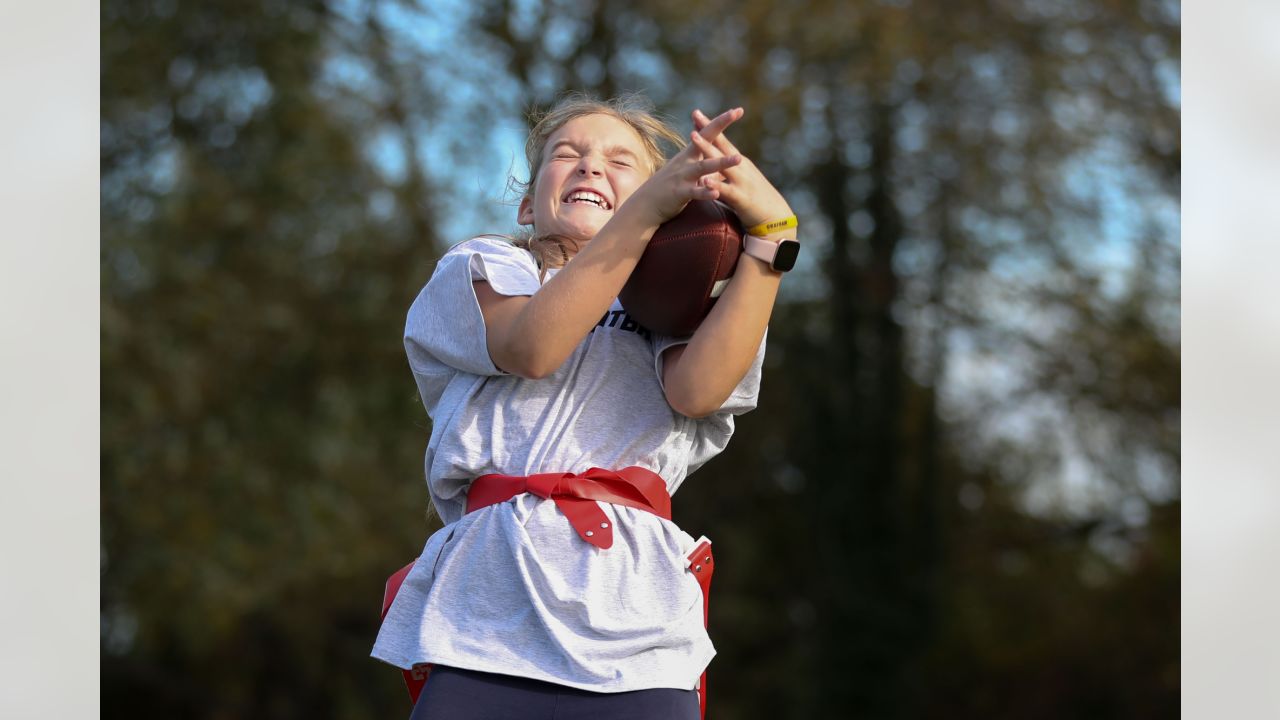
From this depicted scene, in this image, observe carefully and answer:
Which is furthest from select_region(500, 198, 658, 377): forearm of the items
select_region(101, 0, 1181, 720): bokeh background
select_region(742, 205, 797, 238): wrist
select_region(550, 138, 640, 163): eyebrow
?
select_region(101, 0, 1181, 720): bokeh background

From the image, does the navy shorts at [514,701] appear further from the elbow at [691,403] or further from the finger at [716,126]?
the finger at [716,126]

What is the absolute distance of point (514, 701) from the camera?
1.26m

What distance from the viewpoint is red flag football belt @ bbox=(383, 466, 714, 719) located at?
1.30 meters

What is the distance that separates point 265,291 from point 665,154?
4297mm

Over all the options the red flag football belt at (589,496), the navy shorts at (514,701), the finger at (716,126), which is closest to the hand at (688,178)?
the finger at (716,126)

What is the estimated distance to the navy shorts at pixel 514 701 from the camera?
49.2 inches

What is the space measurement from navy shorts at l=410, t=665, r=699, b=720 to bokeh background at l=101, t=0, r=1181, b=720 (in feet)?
13.9

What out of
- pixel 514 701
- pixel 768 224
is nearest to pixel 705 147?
pixel 768 224

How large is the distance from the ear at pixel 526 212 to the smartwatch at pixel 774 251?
1.13ft

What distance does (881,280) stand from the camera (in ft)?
19.5

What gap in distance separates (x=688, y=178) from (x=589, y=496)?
342 mm

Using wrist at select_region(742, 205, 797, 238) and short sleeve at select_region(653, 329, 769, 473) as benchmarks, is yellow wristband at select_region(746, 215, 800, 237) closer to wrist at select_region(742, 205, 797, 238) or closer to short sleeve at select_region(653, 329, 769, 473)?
wrist at select_region(742, 205, 797, 238)
